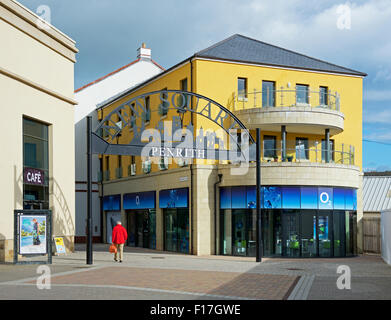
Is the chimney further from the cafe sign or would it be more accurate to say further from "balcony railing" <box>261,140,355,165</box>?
the cafe sign

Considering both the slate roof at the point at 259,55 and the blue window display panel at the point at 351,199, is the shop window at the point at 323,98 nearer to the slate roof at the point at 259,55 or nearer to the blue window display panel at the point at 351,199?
the slate roof at the point at 259,55

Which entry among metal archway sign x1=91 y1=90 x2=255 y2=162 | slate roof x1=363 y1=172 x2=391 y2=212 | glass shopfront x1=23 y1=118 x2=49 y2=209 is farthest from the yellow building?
slate roof x1=363 y1=172 x2=391 y2=212

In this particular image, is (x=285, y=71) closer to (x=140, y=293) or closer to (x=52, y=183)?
(x=52, y=183)

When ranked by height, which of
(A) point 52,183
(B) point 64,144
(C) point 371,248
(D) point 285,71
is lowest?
(C) point 371,248

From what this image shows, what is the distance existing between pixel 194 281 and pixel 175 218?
13.8m

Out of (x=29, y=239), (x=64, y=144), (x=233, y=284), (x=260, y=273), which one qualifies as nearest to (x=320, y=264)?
(x=260, y=273)

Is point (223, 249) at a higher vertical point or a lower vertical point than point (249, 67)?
lower

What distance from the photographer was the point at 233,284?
14078 millimetres

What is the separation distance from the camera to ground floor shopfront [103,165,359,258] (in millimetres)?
24203

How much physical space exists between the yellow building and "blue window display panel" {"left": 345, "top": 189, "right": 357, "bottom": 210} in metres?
0.05

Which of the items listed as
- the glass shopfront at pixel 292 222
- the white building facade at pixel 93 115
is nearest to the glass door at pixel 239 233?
the glass shopfront at pixel 292 222

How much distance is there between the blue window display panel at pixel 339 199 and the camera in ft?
81.7

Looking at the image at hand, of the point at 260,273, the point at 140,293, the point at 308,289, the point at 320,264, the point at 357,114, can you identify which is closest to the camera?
the point at 140,293
